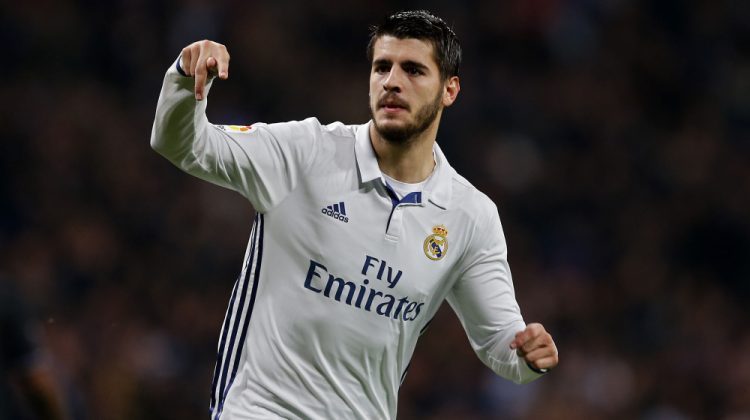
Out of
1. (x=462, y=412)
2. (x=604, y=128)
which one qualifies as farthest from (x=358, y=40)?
(x=462, y=412)

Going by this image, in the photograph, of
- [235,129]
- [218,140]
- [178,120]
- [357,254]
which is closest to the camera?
[178,120]

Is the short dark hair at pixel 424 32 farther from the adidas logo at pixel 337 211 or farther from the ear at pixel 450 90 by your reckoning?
the adidas logo at pixel 337 211

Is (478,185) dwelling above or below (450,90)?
below

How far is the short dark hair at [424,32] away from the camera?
4215 mm

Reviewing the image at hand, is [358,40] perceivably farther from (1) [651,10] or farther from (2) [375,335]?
(2) [375,335]

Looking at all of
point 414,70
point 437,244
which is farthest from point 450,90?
point 437,244

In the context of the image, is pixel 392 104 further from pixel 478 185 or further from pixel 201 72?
pixel 478 185

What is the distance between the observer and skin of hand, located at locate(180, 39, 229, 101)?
3.40 meters

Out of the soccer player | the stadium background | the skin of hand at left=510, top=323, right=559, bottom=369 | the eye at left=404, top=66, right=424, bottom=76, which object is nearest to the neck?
the soccer player

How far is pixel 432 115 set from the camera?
14.1 feet

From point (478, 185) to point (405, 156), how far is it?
6386mm

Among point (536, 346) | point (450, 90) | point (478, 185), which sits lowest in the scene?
point (478, 185)

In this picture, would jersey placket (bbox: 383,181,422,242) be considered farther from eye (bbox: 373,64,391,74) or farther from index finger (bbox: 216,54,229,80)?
index finger (bbox: 216,54,229,80)

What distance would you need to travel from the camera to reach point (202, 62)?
340 centimetres
